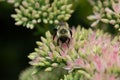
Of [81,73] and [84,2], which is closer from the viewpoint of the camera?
[81,73]

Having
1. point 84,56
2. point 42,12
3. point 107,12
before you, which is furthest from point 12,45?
point 84,56

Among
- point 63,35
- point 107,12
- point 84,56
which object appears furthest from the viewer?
point 107,12

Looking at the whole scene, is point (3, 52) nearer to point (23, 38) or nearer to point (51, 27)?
point (23, 38)

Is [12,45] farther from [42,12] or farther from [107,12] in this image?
[107,12]

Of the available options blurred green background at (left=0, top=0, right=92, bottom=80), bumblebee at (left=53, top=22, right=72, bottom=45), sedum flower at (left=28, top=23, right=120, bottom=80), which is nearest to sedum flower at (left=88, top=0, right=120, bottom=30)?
sedum flower at (left=28, top=23, right=120, bottom=80)

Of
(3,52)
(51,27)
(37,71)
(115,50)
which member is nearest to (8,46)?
(3,52)

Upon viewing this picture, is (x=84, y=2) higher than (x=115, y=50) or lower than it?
higher
